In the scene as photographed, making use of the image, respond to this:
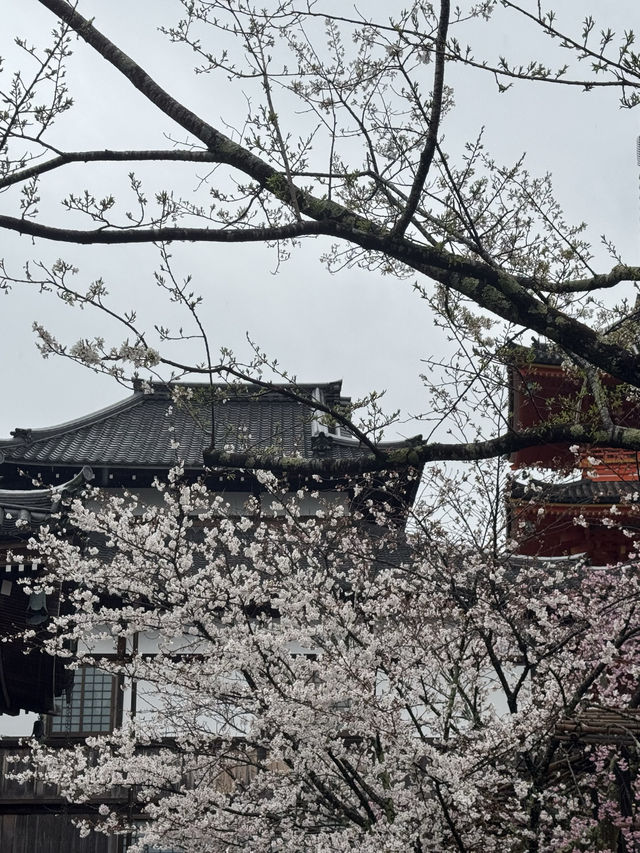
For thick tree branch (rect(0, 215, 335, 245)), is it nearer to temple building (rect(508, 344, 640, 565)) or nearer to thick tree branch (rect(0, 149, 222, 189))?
thick tree branch (rect(0, 149, 222, 189))

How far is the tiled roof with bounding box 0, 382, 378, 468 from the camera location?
20.6 m

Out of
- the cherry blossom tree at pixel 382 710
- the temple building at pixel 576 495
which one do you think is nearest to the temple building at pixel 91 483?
the cherry blossom tree at pixel 382 710

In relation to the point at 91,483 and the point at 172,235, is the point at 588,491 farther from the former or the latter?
the point at 172,235

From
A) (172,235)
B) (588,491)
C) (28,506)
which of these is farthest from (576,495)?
(172,235)

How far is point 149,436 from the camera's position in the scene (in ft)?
72.7

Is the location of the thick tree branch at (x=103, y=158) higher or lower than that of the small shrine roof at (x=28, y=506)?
higher

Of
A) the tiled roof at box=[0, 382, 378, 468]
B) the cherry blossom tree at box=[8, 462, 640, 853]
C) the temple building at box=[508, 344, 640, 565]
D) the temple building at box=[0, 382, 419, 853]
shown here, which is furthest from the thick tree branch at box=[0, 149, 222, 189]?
the tiled roof at box=[0, 382, 378, 468]

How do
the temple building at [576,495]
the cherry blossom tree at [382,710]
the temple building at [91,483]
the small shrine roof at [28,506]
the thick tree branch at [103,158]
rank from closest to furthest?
the thick tree branch at [103,158], the cherry blossom tree at [382,710], the temple building at [91,483], the small shrine roof at [28,506], the temple building at [576,495]

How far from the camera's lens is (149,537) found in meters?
9.66

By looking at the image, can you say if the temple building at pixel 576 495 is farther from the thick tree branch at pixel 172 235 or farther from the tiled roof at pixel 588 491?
the thick tree branch at pixel 172 235

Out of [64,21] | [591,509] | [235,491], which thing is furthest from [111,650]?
[64,21]

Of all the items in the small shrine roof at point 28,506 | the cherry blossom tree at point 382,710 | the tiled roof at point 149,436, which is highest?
the tiled roof at point 149,436

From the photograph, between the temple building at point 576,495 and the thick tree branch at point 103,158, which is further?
the temple building at point 576,495

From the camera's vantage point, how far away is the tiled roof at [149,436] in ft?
67.5
